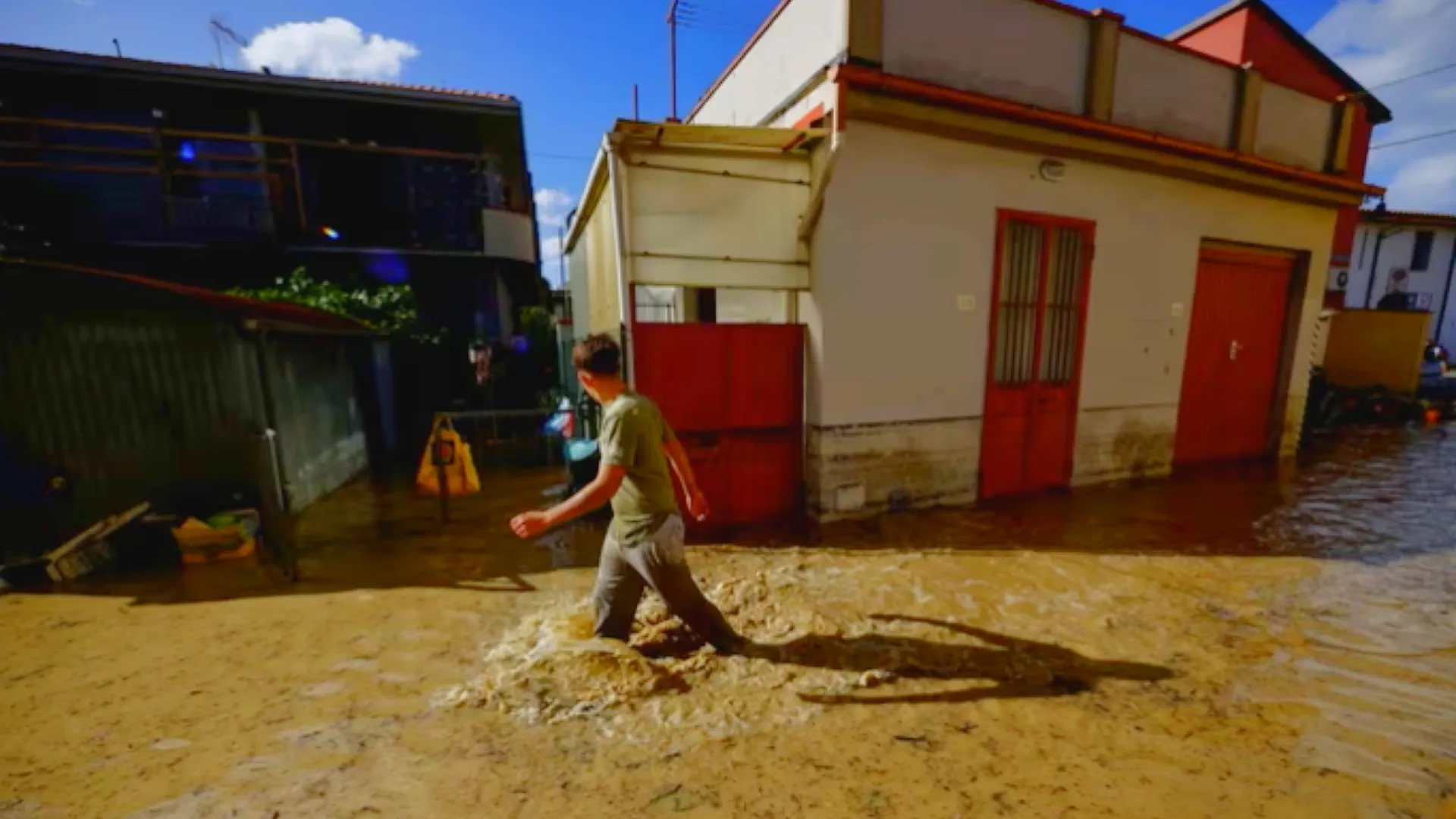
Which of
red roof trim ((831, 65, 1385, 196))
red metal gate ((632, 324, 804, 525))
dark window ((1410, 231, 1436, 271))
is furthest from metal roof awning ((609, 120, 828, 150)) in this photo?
dark window ((1410, 231, 1436, 271))

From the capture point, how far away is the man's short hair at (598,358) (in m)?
3.06

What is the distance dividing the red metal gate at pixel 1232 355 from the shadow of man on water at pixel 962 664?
622 cm

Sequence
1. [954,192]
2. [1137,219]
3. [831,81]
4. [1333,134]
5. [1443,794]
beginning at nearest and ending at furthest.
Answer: [1443,794], [831,81], [954,192], [1137,219], [1333,134]

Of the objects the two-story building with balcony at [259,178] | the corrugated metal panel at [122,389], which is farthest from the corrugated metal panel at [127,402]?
the two-story building with balcony at [259,178]

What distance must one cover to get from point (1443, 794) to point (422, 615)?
5.55m

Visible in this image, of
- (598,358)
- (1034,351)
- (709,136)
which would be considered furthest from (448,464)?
(1034,351)

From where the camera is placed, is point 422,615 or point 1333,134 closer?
point 422,615

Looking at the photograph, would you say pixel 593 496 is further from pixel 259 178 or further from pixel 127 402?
pixel 259 178

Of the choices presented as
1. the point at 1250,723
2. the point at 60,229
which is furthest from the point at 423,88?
the point at 1250,723

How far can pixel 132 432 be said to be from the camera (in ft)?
16.7

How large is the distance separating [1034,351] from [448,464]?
7.05 metres

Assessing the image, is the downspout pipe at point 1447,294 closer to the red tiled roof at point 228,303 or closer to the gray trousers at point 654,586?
the gray trousers at point 654,586

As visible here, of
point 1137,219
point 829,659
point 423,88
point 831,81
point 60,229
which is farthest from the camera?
point 423,88

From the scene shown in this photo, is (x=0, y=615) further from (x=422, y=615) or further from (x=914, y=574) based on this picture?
(x=914, y=574)
